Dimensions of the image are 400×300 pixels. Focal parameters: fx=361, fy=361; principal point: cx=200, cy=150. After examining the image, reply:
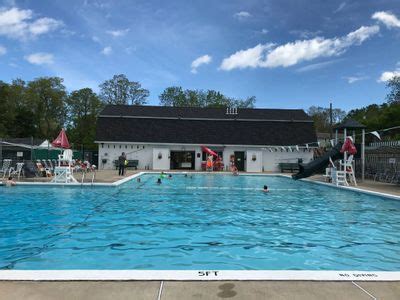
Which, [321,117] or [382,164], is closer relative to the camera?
[382,164]

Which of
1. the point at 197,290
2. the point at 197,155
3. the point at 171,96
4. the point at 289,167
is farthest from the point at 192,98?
the point at 197,290

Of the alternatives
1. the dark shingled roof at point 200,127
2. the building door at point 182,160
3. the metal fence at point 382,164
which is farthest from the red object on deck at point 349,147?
the building door at point 182,160

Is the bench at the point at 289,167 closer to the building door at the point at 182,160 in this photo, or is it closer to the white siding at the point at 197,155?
the white siding at the point at 197,155

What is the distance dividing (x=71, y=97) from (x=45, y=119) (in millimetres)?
5944

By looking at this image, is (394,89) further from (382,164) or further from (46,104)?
(46,104)

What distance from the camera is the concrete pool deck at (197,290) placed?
3.54 m

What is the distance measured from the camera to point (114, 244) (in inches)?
265

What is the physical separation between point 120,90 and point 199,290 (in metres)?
55.5

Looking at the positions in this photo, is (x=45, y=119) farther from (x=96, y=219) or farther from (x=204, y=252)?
(x=204, y=252)

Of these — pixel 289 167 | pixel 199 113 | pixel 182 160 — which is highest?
pixel 199 113

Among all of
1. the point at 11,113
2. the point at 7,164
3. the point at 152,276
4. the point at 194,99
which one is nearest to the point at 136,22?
the point at 7,164

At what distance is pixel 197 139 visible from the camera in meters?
34.7

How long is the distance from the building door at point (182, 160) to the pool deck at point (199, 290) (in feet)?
103

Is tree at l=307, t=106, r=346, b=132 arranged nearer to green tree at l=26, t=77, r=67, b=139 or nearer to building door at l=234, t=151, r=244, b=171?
building door at l=234, t=151, r=244, b=171
